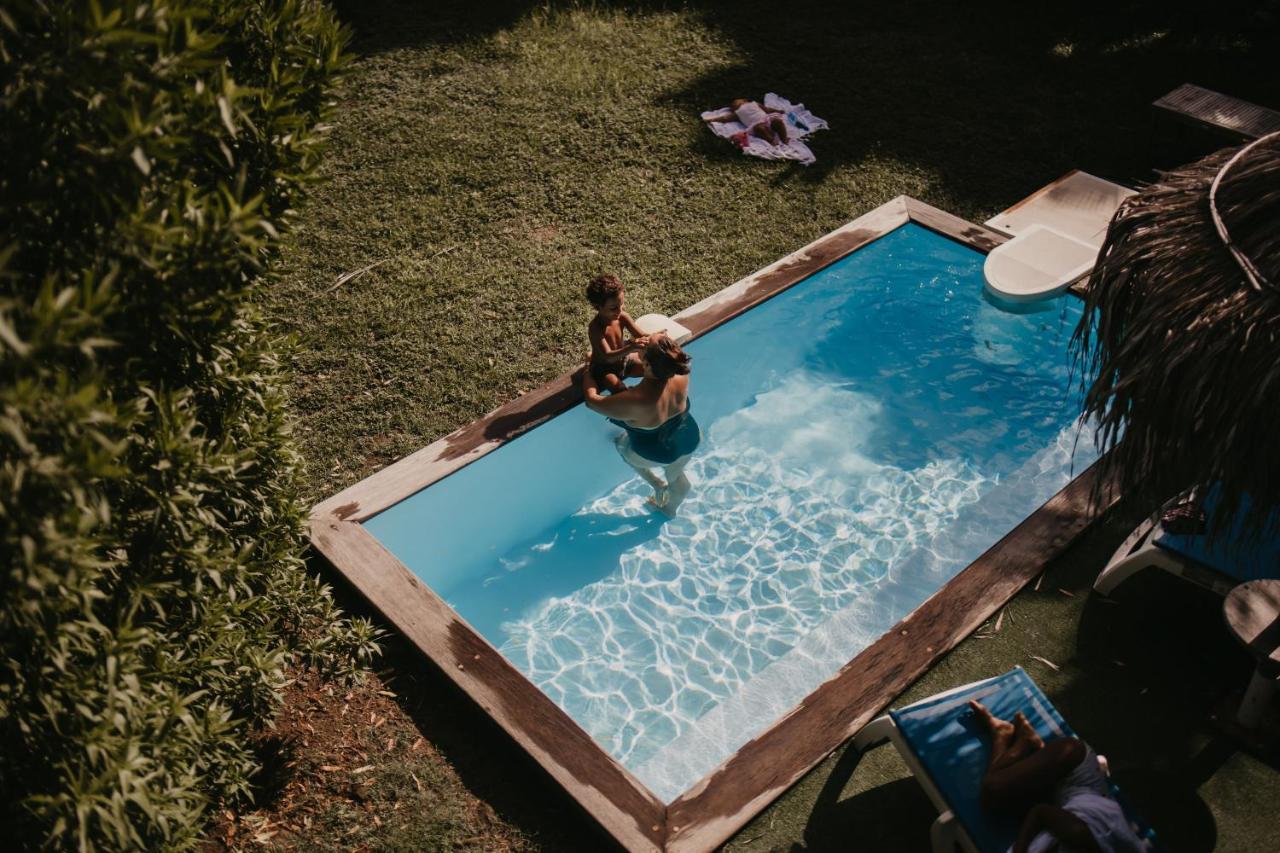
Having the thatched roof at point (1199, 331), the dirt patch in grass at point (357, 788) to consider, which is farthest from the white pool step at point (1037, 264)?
the dirt patch in grass at point (357, 788)

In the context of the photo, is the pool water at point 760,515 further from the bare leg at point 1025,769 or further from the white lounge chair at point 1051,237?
the bare leg at point 1025,769

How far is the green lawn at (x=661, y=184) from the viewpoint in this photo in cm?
524

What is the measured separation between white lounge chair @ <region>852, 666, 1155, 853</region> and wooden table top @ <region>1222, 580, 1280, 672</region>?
3.01ft

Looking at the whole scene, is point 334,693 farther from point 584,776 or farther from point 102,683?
point 102,683

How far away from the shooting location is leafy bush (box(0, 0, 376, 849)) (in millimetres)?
3061

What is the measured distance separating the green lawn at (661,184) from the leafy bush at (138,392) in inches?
56.4

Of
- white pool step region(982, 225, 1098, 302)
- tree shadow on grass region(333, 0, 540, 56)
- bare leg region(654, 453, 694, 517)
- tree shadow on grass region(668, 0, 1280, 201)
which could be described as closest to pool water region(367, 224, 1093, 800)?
bare leg region(654, 453, 694, 517)

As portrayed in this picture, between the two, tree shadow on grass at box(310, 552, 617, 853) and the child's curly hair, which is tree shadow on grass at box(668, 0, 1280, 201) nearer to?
the child's curly hair

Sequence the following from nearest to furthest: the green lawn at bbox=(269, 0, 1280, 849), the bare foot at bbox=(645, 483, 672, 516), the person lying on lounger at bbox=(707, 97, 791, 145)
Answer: the green lawn at bbox=(269, 0, 1280, 849) < the bare foot at bbox=(645, 483, 672, 516) < the person lying on lounger at bbox=(707, 97, 791, 145)

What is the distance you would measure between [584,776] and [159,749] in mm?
1920

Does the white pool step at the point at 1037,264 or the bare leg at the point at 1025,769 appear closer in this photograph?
the bare leg at the point at 1025,769

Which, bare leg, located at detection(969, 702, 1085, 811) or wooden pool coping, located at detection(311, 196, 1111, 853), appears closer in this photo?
bare leg, located at detection(969, 702, 1085, 811)

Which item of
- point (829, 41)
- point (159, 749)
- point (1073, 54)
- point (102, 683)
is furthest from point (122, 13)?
point (1073, 54)

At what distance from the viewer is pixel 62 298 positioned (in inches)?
116
